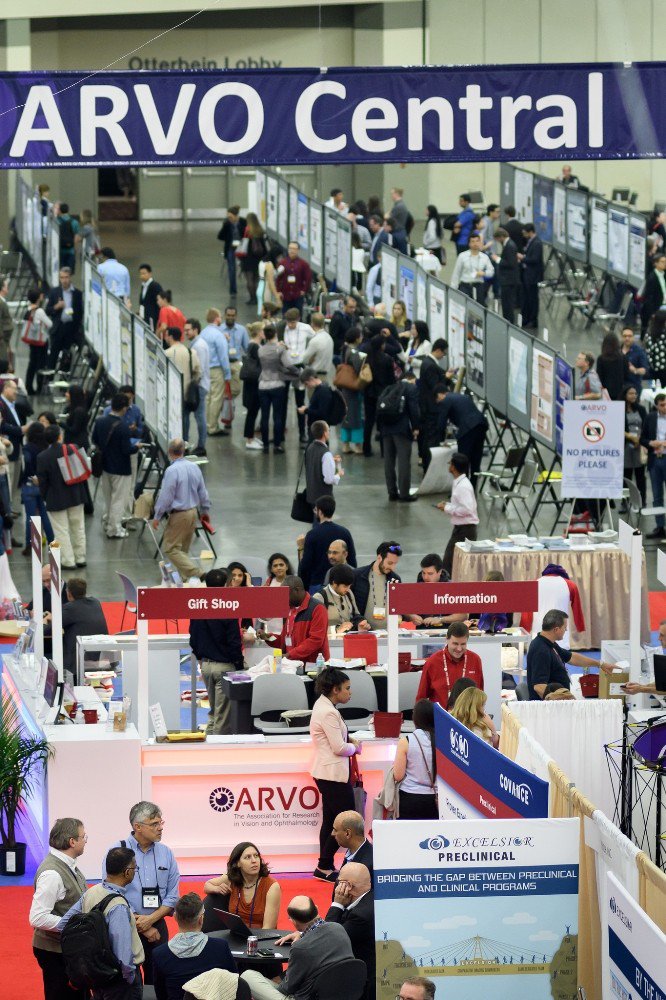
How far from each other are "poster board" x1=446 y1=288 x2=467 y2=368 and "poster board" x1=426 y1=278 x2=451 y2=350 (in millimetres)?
119

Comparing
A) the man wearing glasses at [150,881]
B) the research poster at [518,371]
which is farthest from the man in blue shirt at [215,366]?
the man wearing glasses at [150,881]

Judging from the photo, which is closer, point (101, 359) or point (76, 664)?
point (76, 664)

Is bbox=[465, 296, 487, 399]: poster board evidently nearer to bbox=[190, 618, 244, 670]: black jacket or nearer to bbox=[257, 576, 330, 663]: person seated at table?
bbox=[257, 576, 330, 663]: person seated at table

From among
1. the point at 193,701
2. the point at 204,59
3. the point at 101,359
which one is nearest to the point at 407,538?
the point at 101,359

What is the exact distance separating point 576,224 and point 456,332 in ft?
25.4

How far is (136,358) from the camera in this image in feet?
60.2

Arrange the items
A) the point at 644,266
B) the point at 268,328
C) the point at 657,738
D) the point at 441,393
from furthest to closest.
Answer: the point at 644,266
the point at 268,328
the point at 441,393
the point at 657,738

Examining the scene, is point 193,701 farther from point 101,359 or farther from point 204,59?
point 204,59

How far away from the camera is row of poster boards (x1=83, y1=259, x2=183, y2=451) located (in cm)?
1683

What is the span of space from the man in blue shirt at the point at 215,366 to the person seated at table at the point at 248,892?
467 inches

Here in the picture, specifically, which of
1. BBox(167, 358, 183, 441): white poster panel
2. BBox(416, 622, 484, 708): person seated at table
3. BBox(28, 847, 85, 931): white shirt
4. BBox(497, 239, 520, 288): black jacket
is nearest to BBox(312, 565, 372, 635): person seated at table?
BBox(416, 622, 484, 708): person seated at table

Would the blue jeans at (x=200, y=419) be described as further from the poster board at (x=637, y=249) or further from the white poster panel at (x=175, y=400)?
the poster board at (x=637, y=249)

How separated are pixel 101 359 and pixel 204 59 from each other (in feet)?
55.9

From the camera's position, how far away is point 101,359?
19891 millimetres
